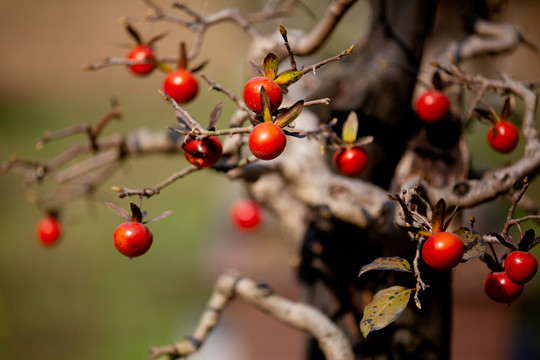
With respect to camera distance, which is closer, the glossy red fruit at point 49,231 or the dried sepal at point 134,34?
the dried sepal at point 134,34

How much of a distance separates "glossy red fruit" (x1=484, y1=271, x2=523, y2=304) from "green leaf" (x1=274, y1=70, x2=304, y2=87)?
0.57m

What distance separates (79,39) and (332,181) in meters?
13.4

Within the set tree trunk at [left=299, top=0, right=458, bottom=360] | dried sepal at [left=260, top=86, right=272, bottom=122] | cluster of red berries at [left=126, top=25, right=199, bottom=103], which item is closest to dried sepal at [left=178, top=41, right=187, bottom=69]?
cluster of red berries at [left=126, top=25, right=199, bottom=103]

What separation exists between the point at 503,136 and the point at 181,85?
0.79 metres

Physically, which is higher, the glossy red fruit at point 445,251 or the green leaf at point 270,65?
the green leaf at point 270,65

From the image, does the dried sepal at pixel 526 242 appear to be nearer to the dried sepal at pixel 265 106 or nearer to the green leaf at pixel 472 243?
the green leaf at pixel 472 243

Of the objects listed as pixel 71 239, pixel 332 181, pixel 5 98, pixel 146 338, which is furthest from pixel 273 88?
pixel 5 98

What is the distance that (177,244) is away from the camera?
5.95 m

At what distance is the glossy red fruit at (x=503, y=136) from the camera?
122 centimetres

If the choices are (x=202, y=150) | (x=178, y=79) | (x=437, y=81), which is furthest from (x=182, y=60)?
(x=437, y=81)

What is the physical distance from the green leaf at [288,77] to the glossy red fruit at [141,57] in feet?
1.62

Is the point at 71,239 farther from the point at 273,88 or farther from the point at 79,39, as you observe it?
the point at 79,39

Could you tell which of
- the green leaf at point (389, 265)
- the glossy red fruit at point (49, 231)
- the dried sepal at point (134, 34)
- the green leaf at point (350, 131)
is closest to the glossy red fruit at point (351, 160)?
the green leaf at point (350, 131)

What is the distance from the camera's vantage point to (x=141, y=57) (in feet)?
4.35
